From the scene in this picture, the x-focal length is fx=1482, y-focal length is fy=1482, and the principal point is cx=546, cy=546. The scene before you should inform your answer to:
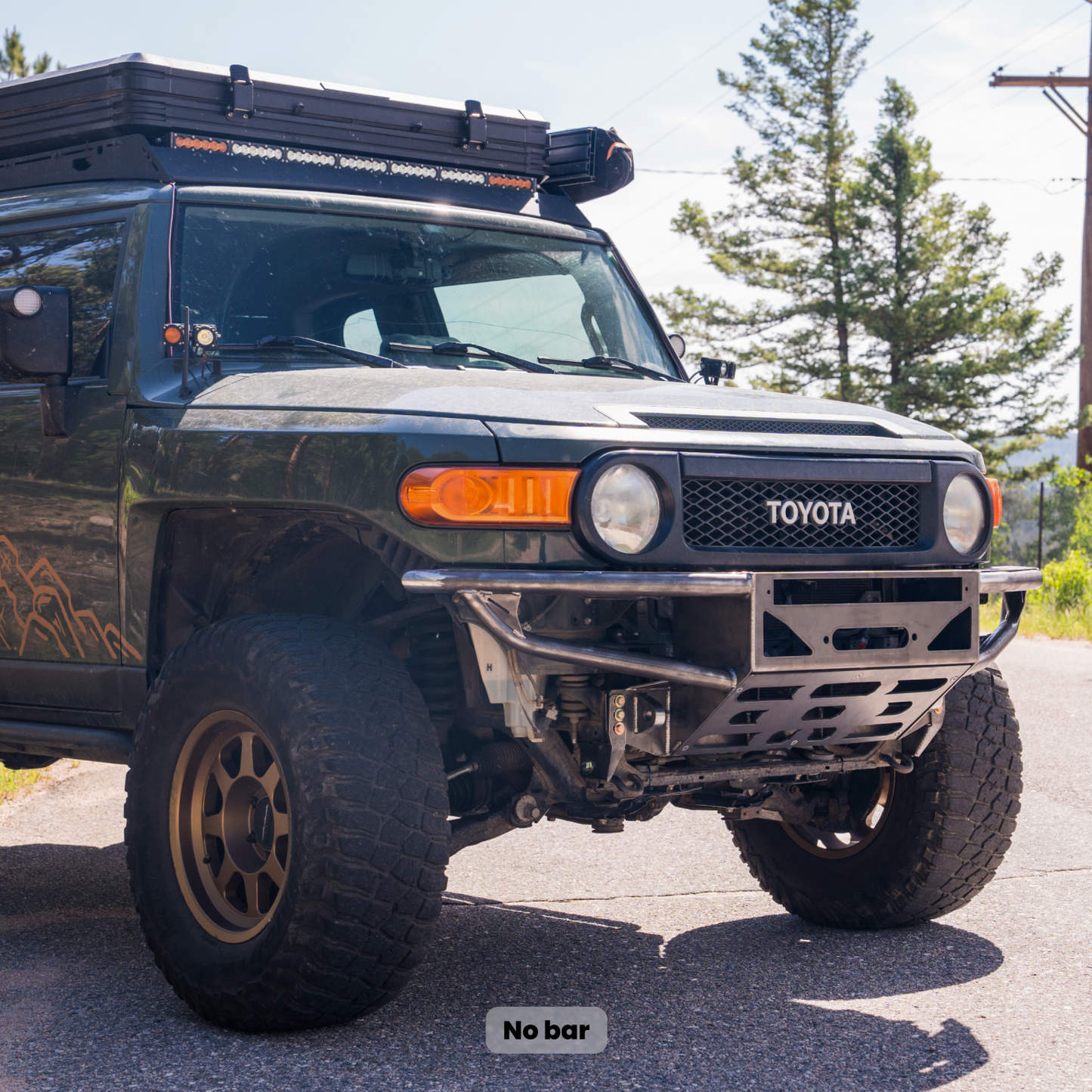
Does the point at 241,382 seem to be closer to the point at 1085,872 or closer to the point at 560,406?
the point at 560,406

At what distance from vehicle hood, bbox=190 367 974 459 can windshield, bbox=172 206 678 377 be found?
316 mm

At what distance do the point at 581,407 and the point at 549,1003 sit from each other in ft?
5.29

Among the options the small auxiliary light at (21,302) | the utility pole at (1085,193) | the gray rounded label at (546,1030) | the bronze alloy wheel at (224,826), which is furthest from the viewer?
the utility pole at (1085,193)

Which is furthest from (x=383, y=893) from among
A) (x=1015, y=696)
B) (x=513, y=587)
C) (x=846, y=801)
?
(x=1015, y=696)

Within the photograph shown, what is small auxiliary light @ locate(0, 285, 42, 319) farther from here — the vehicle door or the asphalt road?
the asphalt road

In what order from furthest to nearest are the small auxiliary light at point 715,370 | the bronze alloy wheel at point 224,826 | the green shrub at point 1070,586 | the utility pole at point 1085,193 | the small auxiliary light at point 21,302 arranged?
the utility pole at point 1085,193, the green shrub at point 1070,586, the small auxiliary light at point 715,370, the small auxiliary light at point 21,302, the bronze alloy wheel at point 224,826

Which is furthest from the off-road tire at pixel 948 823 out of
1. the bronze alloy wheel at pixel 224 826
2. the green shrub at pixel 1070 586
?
the green shrub at pixel 1070 586

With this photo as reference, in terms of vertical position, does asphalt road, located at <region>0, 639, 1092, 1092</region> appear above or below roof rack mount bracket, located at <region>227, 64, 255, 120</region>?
below

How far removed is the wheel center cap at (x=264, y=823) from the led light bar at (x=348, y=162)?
2235 mm

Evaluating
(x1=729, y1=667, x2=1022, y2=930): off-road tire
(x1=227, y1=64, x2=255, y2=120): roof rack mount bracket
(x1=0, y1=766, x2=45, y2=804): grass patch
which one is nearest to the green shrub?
(x1=0, y1=766, x2=45, y2=804): grass patch

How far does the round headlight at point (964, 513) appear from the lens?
4062mm

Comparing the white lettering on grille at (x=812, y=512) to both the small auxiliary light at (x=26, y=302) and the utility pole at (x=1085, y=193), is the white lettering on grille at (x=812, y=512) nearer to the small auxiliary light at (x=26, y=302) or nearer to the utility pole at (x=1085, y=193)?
the small auxiliary light at (x=26, y=302)

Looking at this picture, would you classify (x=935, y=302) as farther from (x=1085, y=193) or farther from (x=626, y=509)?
(x=626, y=509)

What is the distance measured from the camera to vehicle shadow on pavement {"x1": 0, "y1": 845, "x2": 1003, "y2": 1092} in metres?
3.44
